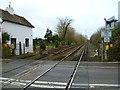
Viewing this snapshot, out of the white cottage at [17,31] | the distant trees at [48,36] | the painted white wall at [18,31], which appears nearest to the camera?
the painted white wall at [18,31]

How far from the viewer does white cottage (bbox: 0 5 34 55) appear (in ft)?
71.1

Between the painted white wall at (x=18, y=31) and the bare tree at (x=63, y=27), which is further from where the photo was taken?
the bare tree at (x=63, y=27)

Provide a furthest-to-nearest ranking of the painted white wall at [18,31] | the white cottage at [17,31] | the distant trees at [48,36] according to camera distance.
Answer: the distant trees at [48,36] → the white cottage at [17,31] → the painted white wall at [18,31]

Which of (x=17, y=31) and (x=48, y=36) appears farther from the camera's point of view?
(x=48, y=36)

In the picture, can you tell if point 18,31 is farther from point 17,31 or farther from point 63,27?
point 63,27

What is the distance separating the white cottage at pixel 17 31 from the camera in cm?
2167

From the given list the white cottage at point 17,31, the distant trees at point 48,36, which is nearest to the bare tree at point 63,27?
the distant trees at point 48,36

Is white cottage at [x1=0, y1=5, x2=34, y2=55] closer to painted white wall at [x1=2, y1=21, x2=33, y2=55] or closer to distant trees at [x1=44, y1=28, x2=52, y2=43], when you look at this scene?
painted white wall at [x1=2, y1=21, x2=33, y2=55]

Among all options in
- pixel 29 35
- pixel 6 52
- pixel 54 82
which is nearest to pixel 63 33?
pixel 29 35

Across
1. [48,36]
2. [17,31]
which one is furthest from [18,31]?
[48,36]

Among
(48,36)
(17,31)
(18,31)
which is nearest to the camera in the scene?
(17,31)

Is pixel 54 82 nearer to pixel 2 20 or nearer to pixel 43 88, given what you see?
pixel 43 88

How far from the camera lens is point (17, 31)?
23891mm

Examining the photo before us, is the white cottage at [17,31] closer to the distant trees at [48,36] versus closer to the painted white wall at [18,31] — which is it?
the painted white wall at [18,31]
